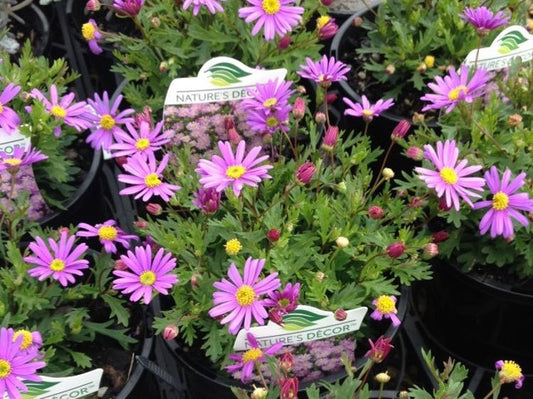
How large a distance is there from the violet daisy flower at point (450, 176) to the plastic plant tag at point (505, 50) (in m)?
0.37

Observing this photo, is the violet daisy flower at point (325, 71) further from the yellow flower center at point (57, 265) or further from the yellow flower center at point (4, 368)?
the yellow flower center at point (4, 368)

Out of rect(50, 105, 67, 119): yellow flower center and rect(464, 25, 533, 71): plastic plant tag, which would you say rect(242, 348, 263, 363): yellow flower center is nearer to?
rect(50, 105, 67, 119): yellow flower center

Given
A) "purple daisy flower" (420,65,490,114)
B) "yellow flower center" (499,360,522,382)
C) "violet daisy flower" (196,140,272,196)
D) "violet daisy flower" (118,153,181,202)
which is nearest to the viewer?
"yellow flower center" (499,360,522,382)

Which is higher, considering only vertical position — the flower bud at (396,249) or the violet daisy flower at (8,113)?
the violet daisy flower at (8,113)

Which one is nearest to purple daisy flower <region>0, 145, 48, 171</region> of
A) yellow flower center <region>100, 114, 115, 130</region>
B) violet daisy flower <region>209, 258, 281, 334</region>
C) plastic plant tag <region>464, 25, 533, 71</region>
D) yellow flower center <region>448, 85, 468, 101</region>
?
yellow flower center <region>100, 114, 115, 130</region>

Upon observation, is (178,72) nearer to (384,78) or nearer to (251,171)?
(384,78)

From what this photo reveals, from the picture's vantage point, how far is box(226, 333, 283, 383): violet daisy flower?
1.10 metres

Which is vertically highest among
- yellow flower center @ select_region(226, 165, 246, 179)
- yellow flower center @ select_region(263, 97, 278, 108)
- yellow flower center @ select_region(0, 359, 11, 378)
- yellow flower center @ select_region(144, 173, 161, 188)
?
yellow flower center @ select_region(263, 97, 278, 108)

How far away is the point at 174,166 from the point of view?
143cm

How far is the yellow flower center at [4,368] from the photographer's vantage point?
40.6 inches

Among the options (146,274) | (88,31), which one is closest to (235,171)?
(146,274)

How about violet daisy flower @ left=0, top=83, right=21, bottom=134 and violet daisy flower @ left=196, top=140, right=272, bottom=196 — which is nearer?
violet daisy flower @ left=196, top=140, right=272, bottom=196

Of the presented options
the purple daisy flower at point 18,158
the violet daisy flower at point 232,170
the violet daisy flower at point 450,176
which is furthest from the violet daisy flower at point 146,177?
the violet daisy flower at point 450,176

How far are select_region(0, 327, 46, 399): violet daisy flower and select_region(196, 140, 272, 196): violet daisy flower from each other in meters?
0.38
